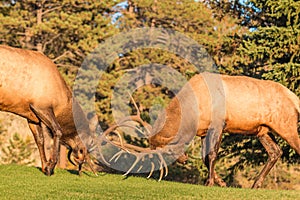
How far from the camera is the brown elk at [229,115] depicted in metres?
9.80

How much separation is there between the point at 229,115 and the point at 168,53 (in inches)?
539

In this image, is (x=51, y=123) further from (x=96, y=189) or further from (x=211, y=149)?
(x=211, y=149)

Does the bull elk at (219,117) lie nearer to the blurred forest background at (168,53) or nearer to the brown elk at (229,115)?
the brown elk at (229,115)

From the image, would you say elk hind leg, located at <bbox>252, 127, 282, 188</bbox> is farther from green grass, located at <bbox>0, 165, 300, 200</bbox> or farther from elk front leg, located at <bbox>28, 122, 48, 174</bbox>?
elk front leg, located at <bbox>28, 122, 48, 174</bbox>

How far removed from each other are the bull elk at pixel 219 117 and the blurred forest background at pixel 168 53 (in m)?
2.28

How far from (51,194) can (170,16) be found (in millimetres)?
19042

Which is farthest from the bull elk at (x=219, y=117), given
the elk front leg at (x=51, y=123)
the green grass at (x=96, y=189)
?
the elk front leg at (x=51, y=123)

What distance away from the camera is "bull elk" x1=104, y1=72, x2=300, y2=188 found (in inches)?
384

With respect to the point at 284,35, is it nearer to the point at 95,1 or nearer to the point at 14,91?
the point at 14,91

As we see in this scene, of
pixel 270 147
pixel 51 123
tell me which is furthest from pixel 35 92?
pixel 270 147

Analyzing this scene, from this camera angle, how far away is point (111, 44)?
868 inches

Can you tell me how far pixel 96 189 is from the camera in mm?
7863

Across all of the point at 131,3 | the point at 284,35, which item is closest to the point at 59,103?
the point at 284,35

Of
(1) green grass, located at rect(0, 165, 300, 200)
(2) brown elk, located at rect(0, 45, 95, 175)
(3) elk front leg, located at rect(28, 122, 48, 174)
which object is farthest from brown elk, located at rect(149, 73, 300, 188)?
(3) elk front leg, located at rect(28, 122, 48, 174)
